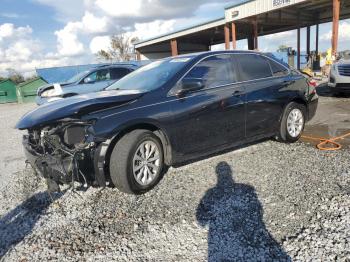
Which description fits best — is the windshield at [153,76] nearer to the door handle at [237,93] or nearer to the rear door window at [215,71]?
the rear door window at [215,71]

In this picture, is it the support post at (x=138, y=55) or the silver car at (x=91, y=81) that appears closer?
the silver car at (x=91, y=81)

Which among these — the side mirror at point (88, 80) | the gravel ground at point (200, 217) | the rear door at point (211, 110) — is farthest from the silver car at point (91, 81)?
the rear door at point (211, 110)

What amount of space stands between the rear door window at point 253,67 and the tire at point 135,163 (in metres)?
1.97

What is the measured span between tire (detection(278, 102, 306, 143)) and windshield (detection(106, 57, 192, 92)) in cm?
209

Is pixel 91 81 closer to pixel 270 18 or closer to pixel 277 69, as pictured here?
pixel 277 69

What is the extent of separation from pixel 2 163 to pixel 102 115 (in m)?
3.29

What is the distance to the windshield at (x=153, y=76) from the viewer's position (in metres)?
4.63

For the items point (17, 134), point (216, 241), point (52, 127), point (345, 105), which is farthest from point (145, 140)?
point (345, 105)

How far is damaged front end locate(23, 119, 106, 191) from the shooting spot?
12.4 ft

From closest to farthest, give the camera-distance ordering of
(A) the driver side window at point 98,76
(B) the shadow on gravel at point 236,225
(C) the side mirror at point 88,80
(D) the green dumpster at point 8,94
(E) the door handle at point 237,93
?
(B) the shadow on gravel at point 236,225 → (E) the door handle at point 237,93 → (C) the side mirror at point 88,80 → (A) the driver side window at point 98,76 → (D) the green dumpster at point 8,94

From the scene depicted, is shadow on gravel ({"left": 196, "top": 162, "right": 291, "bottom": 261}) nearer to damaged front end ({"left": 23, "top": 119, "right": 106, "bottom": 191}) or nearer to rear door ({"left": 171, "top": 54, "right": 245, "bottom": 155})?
rear door ({"left": 171, "top": 54, "right": 245, "bottom": 155})

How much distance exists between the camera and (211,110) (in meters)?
4.78

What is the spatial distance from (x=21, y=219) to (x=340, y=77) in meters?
10.4

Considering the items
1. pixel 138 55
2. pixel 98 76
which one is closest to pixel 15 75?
pixel 138 55
